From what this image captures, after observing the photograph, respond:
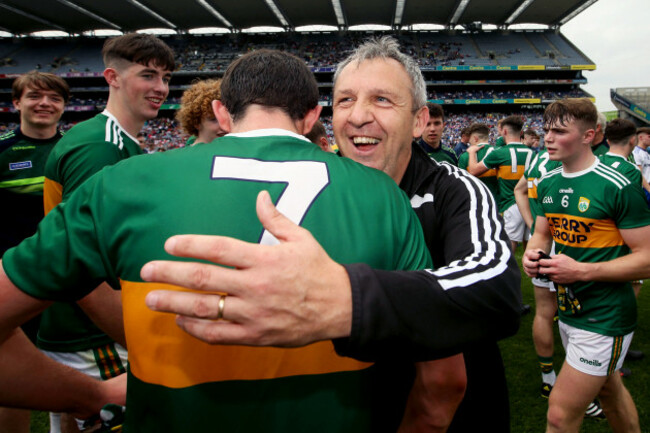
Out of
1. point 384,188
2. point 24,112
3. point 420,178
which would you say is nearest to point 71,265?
point 384,188

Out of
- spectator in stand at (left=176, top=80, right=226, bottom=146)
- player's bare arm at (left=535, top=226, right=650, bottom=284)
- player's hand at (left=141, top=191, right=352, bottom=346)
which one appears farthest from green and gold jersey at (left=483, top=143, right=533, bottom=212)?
player's hand at (left=141, top=191, right=352, bottom=346)

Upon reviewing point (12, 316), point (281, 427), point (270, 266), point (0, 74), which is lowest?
point (281, 427)

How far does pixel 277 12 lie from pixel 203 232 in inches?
1526

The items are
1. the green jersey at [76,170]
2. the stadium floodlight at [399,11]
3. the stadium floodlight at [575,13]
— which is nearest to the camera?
the green jersey at [76,170]

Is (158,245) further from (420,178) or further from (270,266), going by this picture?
(420,178)

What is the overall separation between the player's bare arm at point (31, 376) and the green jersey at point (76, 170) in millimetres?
1234

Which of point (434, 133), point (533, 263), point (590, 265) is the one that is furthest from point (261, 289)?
point (434, 133)

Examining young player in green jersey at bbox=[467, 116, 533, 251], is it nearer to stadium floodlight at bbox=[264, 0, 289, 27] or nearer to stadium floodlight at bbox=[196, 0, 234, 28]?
stadium floodlight at bbox=[264, 0, 289, 27]

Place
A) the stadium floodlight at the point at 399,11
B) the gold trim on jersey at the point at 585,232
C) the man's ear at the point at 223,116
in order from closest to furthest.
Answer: the man's ear at the point at 223,116
the gold trim on jersey at the point at 585,232
the stadium floodlight at the point at 399,11

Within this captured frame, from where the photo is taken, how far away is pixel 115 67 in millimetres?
2785

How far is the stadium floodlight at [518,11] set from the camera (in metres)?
33.2

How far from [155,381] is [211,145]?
0.67 m

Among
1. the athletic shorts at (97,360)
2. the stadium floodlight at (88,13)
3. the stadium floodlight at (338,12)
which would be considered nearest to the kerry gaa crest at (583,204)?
the athletic shorts at (97,360)

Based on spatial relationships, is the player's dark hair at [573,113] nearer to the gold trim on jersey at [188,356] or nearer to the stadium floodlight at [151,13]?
the gold trim on jersey at [188,356]
